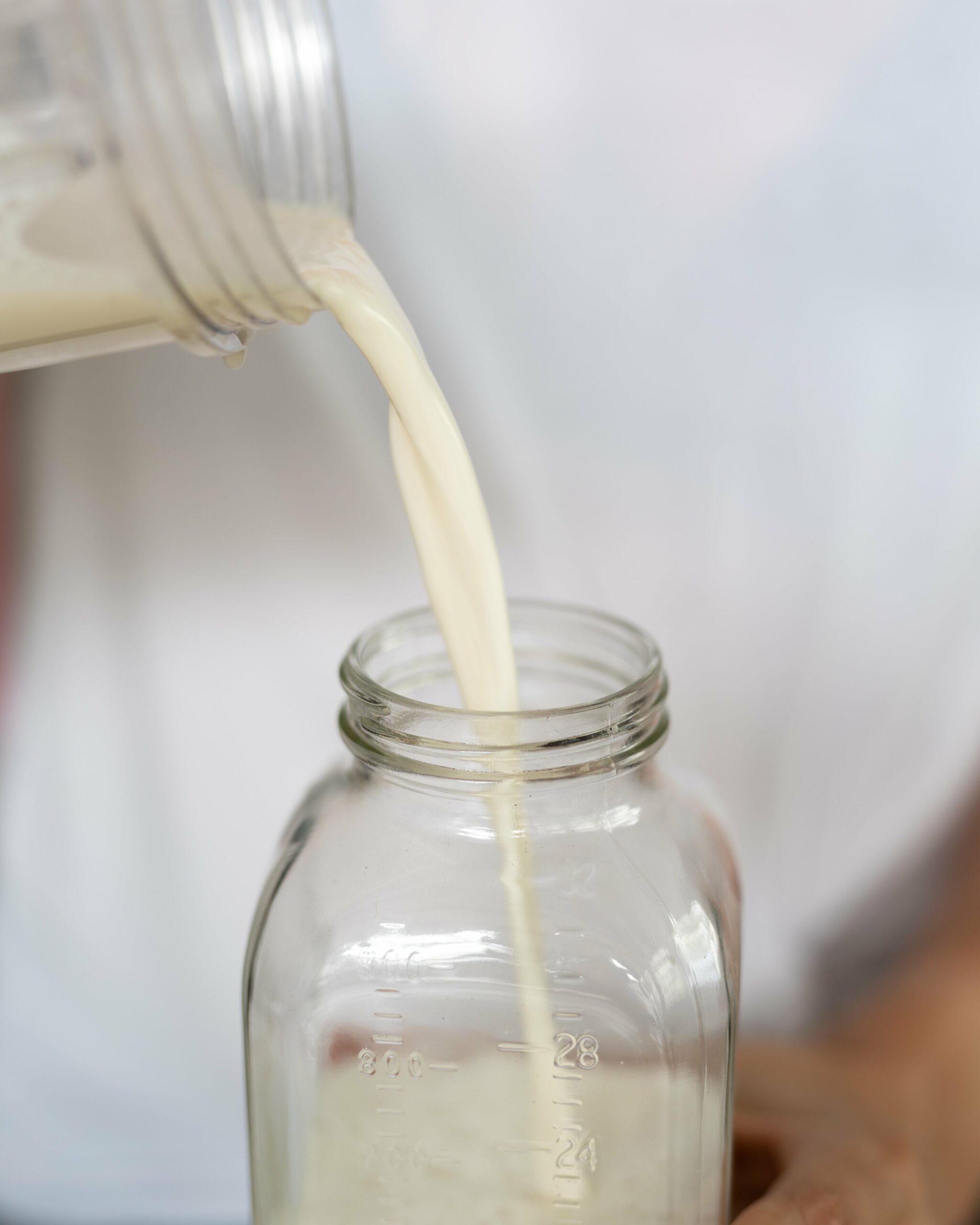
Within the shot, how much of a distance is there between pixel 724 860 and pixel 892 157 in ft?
1.85

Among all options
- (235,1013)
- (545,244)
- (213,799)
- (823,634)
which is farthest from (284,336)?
(235,1013)

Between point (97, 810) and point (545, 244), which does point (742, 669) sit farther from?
point (97, 810)

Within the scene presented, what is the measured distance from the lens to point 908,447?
97cm

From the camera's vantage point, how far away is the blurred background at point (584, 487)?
896 millimetres

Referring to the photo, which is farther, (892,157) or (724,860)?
(892,157)

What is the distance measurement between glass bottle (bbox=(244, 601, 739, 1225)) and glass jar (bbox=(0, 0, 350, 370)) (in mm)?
220

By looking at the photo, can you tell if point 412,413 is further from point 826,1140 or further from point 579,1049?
point 826,1140

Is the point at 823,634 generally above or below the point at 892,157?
below

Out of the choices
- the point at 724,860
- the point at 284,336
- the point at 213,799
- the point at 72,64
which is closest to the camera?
the point at 72,64

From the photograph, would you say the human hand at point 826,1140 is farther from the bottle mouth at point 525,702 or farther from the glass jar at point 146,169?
the glass jar at point 146,169

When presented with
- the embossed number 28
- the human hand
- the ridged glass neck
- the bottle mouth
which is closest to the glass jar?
the ridged glass neck

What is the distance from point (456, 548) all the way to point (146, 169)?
255 mm

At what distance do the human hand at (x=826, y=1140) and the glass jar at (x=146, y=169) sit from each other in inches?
21.5

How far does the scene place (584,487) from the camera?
0.99m
